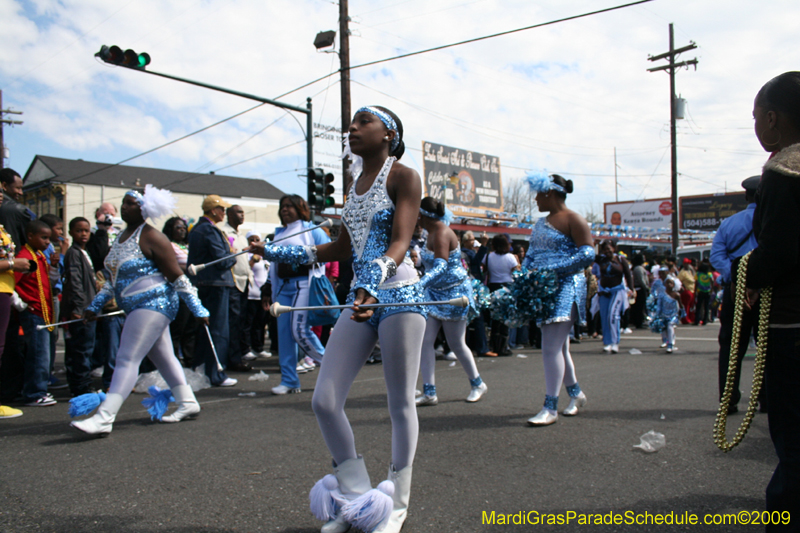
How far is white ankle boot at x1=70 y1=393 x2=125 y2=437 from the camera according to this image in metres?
4.43

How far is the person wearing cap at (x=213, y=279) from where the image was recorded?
6891mm

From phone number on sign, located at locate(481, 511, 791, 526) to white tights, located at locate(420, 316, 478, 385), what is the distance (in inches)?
110

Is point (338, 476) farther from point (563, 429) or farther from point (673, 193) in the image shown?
point (673, 193)

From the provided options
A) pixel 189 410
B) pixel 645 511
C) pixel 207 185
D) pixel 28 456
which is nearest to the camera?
pixel 645 511

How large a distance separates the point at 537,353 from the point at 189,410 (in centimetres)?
679

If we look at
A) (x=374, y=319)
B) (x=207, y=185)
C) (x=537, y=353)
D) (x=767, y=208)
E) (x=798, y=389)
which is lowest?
(x=537, y=353)

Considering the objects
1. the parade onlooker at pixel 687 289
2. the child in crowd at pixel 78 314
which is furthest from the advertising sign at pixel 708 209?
the child in crowd at pixel 78 314

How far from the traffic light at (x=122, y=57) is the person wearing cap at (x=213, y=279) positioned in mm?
5398

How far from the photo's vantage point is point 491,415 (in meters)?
5.23

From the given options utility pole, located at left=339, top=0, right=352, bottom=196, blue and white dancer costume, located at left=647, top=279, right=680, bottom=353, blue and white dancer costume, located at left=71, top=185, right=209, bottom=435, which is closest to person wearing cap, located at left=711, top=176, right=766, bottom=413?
blue and white dancer costume, located at left=71, top=185, right=209, bottom=435

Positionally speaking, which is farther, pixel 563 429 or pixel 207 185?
pixel 207 185

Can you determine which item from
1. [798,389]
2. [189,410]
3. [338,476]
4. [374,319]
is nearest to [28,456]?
[189,410]

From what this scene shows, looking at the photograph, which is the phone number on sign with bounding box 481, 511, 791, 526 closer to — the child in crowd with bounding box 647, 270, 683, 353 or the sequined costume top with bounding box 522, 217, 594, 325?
the sequined costume top with bounding box 522, 217, 594, 325

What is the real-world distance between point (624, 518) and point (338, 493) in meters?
1.43
